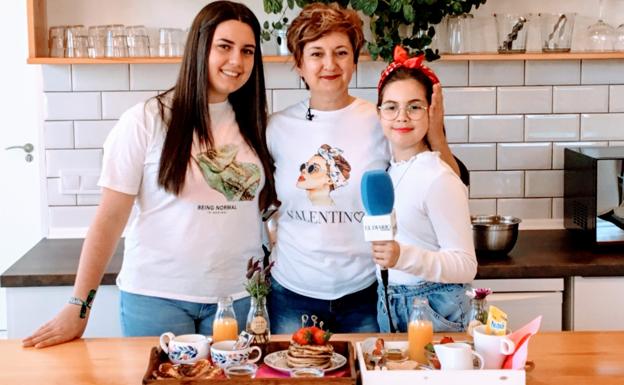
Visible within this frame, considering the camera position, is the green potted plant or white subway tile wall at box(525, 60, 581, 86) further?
white subway tile wall at box(525, 60, 581, 86)

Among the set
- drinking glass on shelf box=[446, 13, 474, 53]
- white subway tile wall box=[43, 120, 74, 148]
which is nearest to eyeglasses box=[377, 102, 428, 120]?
drinking glass on shelf box=[446, 13, 474, 53]

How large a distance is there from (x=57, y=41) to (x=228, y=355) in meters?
1.80

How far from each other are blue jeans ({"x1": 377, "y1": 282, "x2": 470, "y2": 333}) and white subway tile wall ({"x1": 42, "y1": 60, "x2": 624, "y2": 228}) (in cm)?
130

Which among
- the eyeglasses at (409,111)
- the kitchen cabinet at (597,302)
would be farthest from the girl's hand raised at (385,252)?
the kitchen cabinet at (597,302)

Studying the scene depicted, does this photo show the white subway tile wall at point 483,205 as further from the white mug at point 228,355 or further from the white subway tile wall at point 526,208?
the white mug at point 228,355

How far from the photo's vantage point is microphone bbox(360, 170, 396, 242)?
159 cm

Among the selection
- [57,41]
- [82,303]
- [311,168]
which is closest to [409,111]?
[311,168]

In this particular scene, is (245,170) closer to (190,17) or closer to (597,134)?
(190,17)

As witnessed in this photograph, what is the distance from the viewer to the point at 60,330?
197 centimetres

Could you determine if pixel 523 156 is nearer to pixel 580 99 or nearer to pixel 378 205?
pixel 580 99

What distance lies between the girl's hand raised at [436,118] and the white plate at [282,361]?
64cm

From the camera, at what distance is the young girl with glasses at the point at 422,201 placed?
195cm

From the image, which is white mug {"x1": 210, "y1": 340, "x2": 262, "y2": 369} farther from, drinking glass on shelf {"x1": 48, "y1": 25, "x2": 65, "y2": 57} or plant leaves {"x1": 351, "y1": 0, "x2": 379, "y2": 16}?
drinking glass on shelf {"x1": 48, "y1": 25, "x2": 65, "y2": 57}

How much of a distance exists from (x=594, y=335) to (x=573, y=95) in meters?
1.51
